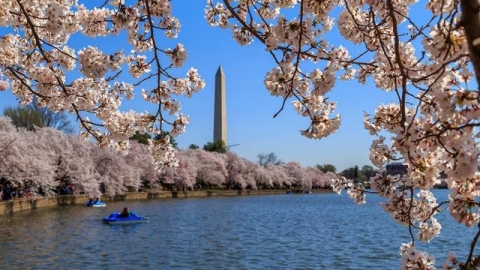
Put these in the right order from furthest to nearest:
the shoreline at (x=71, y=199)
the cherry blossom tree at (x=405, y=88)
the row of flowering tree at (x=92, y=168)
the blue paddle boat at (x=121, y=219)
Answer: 1. the row of flowering tree at (x=92, y=168)
2. the shoreline at (x=71, y=199)
3. the blue paddle boat at (x=121, y=219)
4. the cherry blossom tree at (x=405, y=88)

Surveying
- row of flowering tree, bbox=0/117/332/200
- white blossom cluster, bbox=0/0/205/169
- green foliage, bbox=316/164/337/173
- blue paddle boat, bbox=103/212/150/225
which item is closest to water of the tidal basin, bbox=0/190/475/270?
blue paddle boat, bbox=103/212/150/225

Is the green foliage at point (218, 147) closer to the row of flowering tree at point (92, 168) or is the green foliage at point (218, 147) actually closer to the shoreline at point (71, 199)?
the row of flowering tree at point (92, 168)

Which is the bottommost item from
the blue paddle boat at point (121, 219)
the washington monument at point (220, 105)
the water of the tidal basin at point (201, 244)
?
the water of the tidal basin at point (201, 244)

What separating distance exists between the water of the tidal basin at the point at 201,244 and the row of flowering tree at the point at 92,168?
263 cm

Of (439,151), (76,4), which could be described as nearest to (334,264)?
(76,4)

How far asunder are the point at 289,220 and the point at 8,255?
16699 mm

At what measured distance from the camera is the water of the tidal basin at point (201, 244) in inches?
549

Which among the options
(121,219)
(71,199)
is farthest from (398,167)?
(71,199)

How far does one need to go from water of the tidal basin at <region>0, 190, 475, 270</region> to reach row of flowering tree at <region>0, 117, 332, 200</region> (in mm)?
2634

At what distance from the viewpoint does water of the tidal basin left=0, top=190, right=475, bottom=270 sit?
45.8 feet

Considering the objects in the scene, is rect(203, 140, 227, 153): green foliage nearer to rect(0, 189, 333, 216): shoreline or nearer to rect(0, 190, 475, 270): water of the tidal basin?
rect(0, 189, 333, 216): shoreline

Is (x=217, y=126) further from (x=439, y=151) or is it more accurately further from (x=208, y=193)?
(x=439, y=151)

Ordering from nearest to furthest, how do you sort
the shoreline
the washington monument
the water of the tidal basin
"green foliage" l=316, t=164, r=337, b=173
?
the water of the tidal basin, the shoreline, the washington monument, "green foliage" l=316, t=164, r=337, b=173

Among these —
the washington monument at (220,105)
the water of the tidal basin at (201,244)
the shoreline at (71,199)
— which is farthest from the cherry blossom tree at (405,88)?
the washington monument at (220,105)
